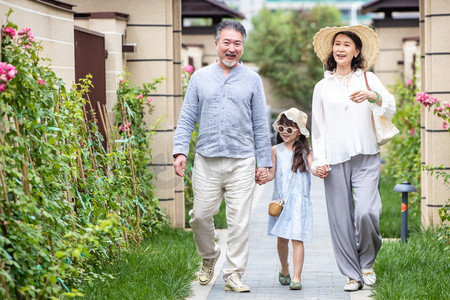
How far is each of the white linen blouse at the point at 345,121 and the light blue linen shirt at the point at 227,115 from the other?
453 millimetres

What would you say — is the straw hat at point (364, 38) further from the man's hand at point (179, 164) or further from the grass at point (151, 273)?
the grass at point (151, 273)

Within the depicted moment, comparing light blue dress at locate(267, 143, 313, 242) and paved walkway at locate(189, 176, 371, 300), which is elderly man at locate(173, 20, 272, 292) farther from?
light blue dress at locate(267, 143, 313, 242)

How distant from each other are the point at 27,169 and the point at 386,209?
6340mm

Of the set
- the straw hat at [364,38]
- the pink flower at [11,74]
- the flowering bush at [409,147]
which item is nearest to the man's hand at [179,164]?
the straw hat at [364,38]

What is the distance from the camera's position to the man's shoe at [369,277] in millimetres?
6014

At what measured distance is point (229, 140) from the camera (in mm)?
5867

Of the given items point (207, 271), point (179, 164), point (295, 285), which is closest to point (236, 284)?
point (207, 271)

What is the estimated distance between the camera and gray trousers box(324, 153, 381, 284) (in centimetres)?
594

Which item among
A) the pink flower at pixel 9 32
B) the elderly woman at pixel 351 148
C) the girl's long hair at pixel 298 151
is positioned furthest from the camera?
the girl's long hair at pixel 298 151

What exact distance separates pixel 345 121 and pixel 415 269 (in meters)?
1.29

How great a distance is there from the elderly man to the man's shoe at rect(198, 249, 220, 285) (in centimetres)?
23

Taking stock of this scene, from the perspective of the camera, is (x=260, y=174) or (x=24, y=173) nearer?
(x=24, y=173)

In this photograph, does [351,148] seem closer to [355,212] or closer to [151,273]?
[355,212]

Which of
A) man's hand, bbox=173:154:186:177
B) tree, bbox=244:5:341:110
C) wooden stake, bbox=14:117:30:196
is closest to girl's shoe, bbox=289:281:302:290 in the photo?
man's hand, bbox=173:154:186:177
